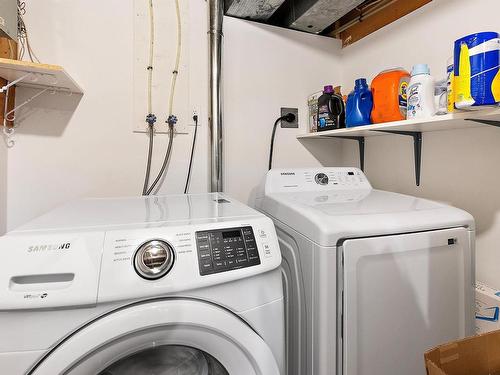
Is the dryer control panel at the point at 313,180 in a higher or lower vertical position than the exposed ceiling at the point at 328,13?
lower

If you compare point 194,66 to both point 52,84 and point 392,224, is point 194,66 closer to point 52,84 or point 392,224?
point 52,84

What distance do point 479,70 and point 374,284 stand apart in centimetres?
75

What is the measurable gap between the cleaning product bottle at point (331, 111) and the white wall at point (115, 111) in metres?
0.26

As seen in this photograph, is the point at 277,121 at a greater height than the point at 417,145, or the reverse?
the point at 277,121

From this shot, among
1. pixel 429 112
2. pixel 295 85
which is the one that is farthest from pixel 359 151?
pixel 429 112

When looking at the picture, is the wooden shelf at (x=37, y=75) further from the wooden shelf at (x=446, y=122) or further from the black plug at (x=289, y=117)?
the wooden shelf at (x=446, y=122)

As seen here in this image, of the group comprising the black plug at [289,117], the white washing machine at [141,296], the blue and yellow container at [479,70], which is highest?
the black plug at [289,117]

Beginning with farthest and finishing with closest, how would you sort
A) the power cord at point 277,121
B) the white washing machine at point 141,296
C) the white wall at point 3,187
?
the power cord at point 277,121
the white wall at point 3,187
the white washing machine at point 141,296

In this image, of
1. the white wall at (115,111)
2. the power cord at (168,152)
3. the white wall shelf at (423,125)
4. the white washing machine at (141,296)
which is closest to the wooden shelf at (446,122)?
the white wall shelf at (423,125)

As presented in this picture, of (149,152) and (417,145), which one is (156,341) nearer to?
(149,152)

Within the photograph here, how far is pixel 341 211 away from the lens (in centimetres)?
107

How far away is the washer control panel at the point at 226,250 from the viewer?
2.54 ft

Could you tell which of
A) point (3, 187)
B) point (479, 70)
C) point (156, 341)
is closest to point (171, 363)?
point (156, 341)

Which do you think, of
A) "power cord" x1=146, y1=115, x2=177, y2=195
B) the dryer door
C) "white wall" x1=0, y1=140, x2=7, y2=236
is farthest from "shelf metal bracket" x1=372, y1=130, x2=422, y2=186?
"white wall" x1=0, y1=140, x2=7, y2=236
